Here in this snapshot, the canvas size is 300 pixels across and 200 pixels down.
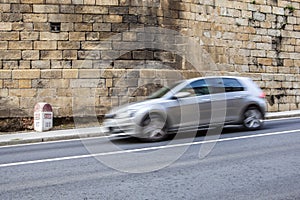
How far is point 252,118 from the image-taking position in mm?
10445

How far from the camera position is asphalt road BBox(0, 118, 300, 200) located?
492cm

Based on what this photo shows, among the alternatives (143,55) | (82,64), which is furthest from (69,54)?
(143,55)

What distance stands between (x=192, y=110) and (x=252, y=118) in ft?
6.80

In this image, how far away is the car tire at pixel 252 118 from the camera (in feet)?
34.0

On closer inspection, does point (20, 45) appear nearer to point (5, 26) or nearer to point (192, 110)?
point (5, 26)

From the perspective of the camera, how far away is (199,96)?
9.60 metres

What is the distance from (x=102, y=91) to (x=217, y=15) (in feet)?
21.4

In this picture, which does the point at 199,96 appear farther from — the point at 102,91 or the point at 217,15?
the point at 217,15

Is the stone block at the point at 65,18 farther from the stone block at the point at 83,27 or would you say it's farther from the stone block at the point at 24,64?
the stone block at the point at 24,64

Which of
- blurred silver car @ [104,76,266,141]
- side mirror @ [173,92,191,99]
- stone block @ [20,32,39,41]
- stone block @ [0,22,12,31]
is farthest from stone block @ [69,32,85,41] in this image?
side mirror @ [173,92,191,99]

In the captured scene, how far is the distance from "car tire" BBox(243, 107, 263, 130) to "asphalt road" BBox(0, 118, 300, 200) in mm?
1043

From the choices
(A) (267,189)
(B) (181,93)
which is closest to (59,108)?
(B) (181,93)

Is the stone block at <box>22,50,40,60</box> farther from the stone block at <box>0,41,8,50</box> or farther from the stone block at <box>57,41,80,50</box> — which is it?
the stone block at <box>57,41,80,50</box>

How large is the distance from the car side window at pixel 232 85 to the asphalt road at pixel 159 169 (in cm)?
154
